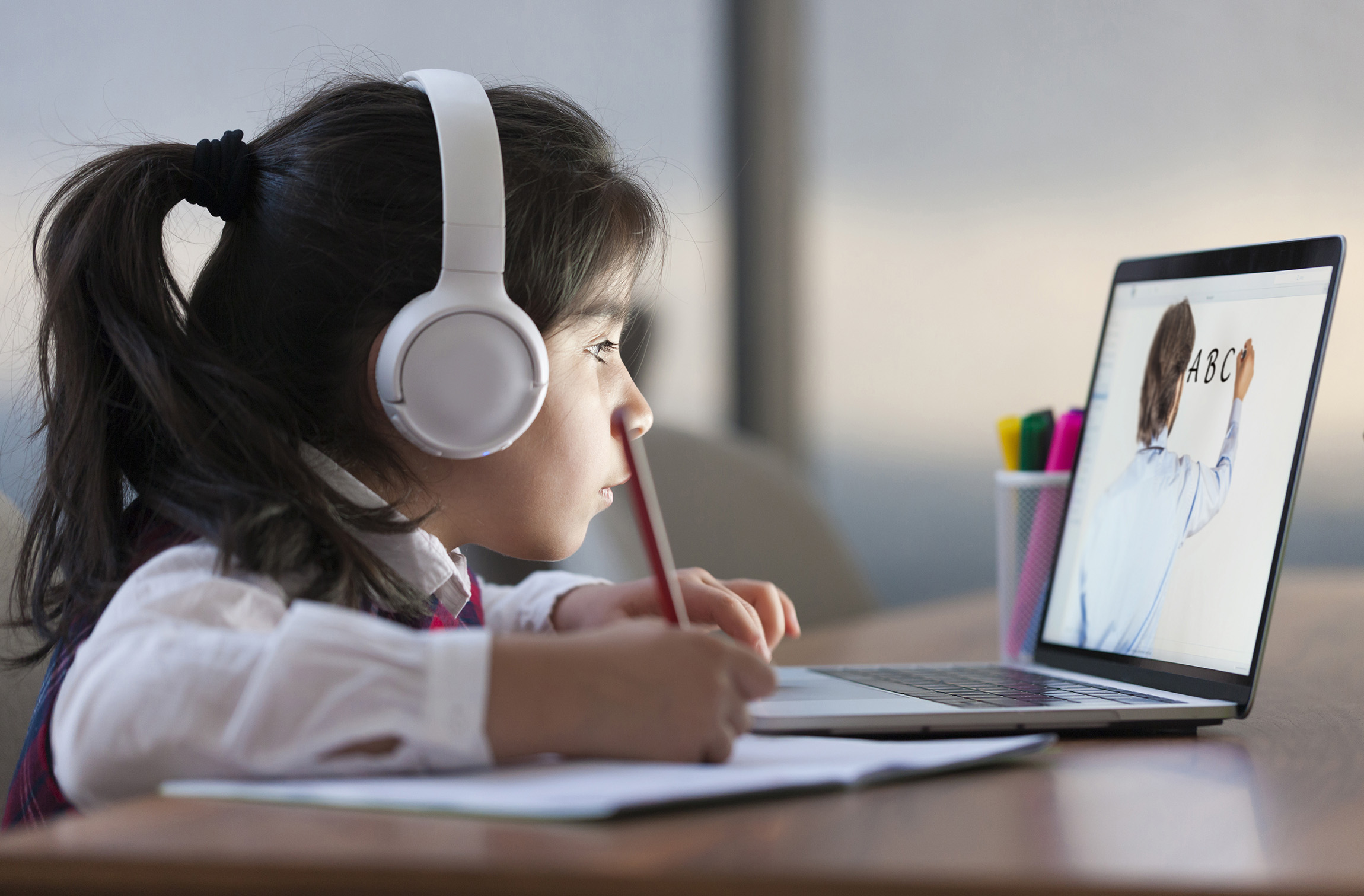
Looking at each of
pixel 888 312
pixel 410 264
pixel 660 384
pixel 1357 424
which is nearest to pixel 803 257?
pixel 888 312

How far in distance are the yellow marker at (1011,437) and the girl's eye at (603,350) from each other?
0.30 m

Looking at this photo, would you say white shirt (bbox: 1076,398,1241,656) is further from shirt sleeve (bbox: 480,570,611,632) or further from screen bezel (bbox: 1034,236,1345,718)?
shirt sleeve (bbox: 480,570,611,632)

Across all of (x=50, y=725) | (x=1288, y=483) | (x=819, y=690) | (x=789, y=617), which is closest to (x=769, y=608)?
(x=789, y=617)

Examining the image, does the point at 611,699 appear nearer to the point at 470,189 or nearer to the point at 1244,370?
the point at 470,189

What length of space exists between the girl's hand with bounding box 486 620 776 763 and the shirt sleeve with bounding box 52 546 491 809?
12 mm

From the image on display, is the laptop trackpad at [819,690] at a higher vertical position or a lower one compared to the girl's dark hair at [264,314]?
lower

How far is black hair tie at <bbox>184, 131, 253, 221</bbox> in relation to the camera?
2.41 ft

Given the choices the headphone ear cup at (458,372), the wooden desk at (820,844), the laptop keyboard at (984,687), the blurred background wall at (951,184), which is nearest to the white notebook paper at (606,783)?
the wooden desk at (820,844)

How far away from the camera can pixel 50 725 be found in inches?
23.3

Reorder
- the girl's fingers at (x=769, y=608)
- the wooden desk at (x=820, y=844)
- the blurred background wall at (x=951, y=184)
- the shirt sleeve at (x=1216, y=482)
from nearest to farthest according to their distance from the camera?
the wooden desk at (x=820, y=844) < the shirt sleeve at (x=1216, y=482) < the girl's fingers at (x=769, y=608) < the blurred background wall at (x=951, y=184)

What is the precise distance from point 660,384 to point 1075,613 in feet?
4.63

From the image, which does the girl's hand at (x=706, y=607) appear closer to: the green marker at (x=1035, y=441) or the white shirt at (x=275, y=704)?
the green marker at (x=1035, y=441)

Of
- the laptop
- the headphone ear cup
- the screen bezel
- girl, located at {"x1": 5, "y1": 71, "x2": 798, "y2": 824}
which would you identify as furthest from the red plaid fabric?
the screen bezel

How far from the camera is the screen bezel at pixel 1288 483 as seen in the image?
64 cm
